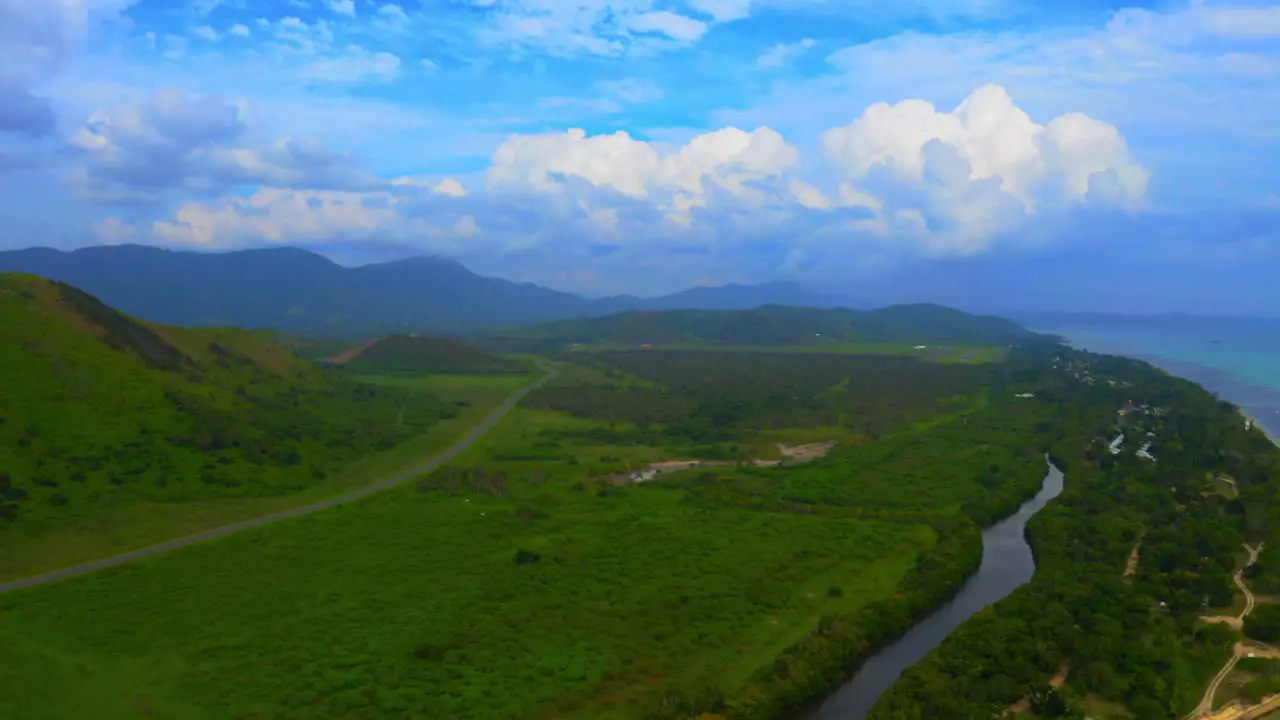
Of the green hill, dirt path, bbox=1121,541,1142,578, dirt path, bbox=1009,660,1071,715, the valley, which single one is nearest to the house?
the valley

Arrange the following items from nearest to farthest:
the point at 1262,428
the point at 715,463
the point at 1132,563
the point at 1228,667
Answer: the point at 1228,667, the point at 1132,563, the point at 715,463, the point at 1262,428

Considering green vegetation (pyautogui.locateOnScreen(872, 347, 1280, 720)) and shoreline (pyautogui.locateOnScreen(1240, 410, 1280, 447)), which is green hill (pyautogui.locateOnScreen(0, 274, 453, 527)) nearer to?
green vegetation (pyautogui.locateOnScreen(872, 347, 1280, 720))

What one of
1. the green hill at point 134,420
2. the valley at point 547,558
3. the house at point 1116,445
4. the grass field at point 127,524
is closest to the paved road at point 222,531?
the valley at point 547,558

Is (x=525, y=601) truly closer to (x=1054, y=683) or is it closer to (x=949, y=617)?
(x=949, y=617)

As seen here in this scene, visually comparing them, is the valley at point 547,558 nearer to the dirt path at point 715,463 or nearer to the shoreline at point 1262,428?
the dirt path at point 715,463

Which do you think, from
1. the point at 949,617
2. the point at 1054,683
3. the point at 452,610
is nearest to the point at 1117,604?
the point at 949,617

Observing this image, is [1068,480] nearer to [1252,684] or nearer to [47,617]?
[1252,684]

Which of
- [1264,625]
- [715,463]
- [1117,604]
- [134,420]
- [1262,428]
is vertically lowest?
[1264,625]

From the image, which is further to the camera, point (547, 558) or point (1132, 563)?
point (1132, 563)
